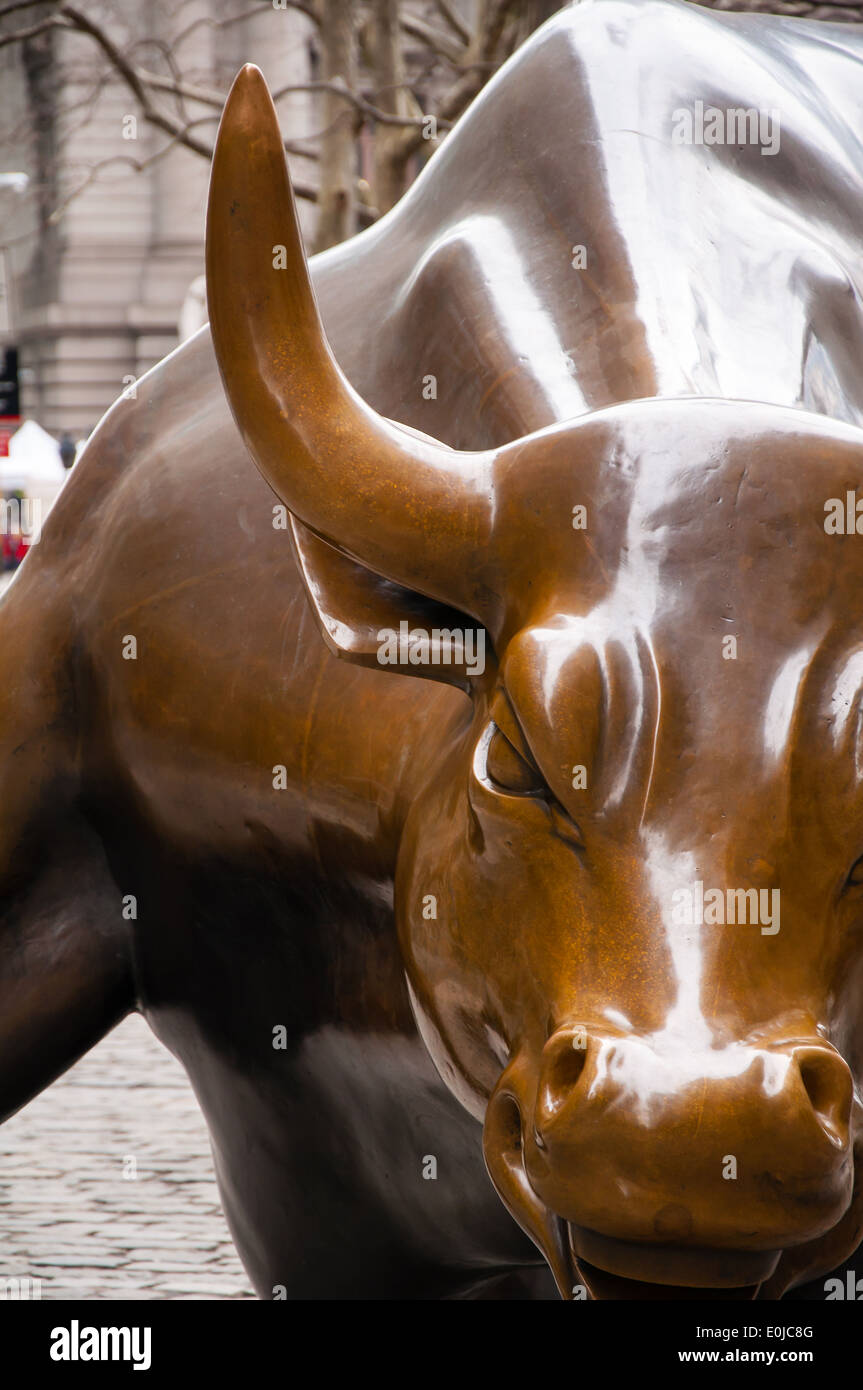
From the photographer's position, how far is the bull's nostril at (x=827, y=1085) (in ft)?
→ 8.29

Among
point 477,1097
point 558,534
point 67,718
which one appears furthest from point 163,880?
point 558,534

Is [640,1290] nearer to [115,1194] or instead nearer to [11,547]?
[115,1194]

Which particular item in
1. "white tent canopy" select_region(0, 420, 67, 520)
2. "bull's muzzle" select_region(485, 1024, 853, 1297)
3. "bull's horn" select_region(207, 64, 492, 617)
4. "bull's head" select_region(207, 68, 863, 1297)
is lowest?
"bull's muzzle" select_region(485, 1024, 853, 1297)

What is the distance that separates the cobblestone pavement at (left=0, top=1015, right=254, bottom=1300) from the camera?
5.83m

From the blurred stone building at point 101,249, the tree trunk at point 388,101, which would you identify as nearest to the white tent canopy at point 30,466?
the blurred stone building at point 101,249

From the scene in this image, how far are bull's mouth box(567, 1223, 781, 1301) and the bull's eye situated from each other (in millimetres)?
548

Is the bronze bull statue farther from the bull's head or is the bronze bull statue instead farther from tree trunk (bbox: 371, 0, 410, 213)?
tree trunk (bbox: 371, 0, 410, 213)

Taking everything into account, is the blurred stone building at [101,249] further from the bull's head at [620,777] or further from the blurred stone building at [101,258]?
the bull's head at [620,777]

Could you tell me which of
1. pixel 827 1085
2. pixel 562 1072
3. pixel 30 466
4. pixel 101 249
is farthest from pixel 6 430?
pixel 827 1085

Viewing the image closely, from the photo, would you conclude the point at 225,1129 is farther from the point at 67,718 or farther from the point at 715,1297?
the point at 715,1297

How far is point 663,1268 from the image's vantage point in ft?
8.51

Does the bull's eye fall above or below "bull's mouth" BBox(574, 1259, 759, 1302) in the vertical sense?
above

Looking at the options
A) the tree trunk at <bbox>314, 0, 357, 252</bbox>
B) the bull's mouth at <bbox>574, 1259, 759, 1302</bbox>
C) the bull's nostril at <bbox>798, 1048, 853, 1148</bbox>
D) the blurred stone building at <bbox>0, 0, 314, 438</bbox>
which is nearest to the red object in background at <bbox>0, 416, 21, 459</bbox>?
the tree trunk at <bbox>314, 0, 357, 252</bbox>

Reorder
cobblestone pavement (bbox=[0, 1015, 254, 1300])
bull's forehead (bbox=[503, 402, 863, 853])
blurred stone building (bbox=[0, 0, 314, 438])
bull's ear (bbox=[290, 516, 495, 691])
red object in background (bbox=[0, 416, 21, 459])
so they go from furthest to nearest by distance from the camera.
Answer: blurred stone building (bbox=[0, 0, 314, 438]) → red object in background (bbox=[0, 416, 21, 459]) → cobblestone pavement (bbox=[0, 1015, 254, 1300]) → bull's ear (bbox=[290, 516, 495, 691]) → bull's forehead (bbox=[503, 402, 863, 853])
